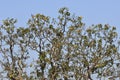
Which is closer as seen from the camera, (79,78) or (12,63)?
(79,78)

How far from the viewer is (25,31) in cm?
3553

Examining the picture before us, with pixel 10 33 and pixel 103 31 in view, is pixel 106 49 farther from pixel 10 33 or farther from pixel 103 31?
pixel 10 33

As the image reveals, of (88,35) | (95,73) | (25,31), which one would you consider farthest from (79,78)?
(25,31)

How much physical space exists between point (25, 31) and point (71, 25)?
3859 mm

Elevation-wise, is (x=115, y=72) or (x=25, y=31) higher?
(x=25, y=31)

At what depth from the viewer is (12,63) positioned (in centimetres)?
3591

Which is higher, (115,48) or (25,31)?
(25,31)

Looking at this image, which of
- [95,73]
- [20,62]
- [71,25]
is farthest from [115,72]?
[20,62]

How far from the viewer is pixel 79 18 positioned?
1372 inches

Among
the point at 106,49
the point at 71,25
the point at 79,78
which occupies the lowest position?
the point at 79,78

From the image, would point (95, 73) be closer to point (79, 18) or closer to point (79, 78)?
point (79, 78)

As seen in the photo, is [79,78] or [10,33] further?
[10,33]

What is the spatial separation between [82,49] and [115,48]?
262 cm

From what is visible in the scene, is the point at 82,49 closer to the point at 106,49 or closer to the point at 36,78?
the point at 106,49
